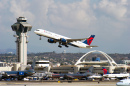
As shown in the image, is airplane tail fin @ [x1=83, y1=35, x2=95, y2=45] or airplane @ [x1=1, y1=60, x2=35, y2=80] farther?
airplane @ [x1=1, y1=60, x2=35, y2=80]

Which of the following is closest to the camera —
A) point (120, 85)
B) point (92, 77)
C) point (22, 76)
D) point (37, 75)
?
point (120, 85)

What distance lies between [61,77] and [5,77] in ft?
104

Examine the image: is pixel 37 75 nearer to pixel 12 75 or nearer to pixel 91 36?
pixel 12 75

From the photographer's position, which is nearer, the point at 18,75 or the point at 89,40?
the point at 89,40

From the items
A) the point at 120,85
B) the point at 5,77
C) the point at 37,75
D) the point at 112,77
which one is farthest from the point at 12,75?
the point at 120,85

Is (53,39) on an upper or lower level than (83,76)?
upper

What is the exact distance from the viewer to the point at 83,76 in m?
188

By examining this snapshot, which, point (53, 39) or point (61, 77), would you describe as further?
point (61, 77)

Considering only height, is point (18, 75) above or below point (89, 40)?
below

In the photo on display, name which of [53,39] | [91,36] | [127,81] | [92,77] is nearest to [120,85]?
[127,81]

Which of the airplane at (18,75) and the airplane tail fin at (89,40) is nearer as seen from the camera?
the airplane tail fin at (89,40)

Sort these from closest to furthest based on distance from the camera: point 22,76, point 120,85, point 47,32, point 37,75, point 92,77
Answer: point 120,85 → point 47,32 → point 22,76 → point 92,77 → point 37,75

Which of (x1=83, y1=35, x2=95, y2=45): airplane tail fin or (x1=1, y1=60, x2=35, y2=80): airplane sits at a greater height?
(x1=83, y1=35, x2=95, y2=45): airplane tail fin

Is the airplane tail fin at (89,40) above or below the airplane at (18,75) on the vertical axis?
above
